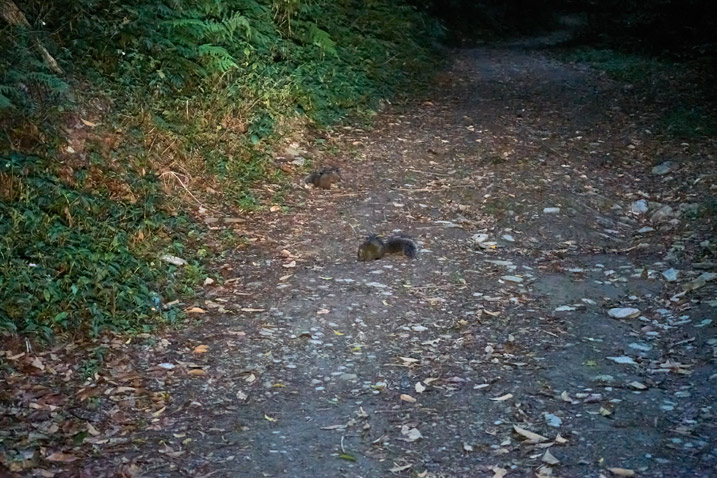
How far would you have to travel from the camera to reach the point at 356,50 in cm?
1158

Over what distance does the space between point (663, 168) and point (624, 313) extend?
11.7 ft

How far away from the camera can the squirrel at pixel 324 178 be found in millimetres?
7758

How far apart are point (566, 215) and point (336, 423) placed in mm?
4022

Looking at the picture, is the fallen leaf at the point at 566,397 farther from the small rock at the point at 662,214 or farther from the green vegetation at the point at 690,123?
the green vegetation at the point at 690,123

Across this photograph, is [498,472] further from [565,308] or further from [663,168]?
[663,168]

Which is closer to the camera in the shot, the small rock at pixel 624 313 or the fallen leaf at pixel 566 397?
the fallen leaf at pixel 566 397

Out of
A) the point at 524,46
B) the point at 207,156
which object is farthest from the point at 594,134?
the point at 524,46

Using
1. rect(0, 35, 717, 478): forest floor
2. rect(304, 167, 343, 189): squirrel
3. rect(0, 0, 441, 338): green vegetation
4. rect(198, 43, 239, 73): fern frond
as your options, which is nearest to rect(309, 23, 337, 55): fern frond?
rect(0, 0, 441, 338): green vegetation

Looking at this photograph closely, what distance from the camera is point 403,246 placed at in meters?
6.43

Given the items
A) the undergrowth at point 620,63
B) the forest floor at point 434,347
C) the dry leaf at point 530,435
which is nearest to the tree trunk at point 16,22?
the forest floor at point 434,347

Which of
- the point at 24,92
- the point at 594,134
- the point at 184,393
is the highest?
the point at 24,92

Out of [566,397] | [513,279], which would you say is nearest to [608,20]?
[513,279]

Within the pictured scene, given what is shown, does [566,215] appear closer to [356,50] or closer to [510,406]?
[510,406]

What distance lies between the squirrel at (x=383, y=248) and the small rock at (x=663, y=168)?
3.44 m
